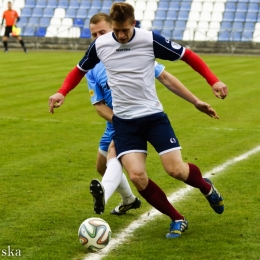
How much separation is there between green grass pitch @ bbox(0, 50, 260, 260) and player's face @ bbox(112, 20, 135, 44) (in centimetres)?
168

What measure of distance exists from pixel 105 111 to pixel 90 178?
2.27 metres

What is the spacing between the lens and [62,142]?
11.6 metres

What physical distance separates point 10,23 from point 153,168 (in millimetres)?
27151

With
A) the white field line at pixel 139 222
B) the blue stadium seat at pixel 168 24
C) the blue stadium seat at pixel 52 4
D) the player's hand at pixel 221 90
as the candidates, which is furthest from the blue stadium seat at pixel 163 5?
the player's hand at pixel 221 90

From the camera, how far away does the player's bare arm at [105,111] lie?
264 inches

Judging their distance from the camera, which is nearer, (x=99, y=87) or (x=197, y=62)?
(x=197, y=62)

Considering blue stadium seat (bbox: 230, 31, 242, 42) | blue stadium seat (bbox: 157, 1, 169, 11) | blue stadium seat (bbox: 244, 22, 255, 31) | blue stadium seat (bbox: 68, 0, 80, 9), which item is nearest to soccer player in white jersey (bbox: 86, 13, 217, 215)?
blue stadium seat (bbox: 230, 31, 242, 42)

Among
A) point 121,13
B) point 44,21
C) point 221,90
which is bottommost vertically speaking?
point 44,21

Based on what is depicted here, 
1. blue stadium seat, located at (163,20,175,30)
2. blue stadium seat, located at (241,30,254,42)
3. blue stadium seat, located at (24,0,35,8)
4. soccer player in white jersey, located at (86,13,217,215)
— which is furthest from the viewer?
blue stadium seat, located at (24,0,35,8)

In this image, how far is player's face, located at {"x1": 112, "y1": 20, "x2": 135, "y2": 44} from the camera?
5.92 meters

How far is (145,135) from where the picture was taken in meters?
6.32

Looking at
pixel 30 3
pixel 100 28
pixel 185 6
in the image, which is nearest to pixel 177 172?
pixel 100 28

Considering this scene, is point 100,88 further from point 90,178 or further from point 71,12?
point 71,12

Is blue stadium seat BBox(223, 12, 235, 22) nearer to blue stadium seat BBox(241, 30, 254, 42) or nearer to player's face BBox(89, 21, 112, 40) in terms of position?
blue stadium seat BBox(241, 30, 254, 42)
